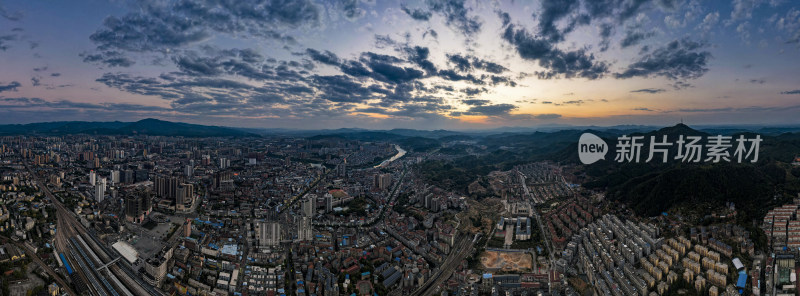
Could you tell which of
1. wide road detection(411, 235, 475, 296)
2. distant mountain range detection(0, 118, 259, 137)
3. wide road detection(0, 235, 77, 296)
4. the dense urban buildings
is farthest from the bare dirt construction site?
distant mountain range detection(0, 118, 259, 137)

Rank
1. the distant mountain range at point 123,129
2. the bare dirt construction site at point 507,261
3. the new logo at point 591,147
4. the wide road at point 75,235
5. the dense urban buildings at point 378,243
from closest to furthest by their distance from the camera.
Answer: the dense urban buildings at point 378,243
the wide road at point 75,235
the bare dirt construction site at point 507,261
the new logo at point 591,147
the distant mountain range at point 123,129

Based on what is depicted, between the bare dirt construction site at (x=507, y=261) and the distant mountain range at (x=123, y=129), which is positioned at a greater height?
the distant mountain range at (x=123, y=129)

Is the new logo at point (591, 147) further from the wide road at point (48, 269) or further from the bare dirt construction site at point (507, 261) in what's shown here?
the wide road at point (48, 269)

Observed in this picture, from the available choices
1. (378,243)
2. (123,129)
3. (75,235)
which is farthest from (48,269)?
(123,129)

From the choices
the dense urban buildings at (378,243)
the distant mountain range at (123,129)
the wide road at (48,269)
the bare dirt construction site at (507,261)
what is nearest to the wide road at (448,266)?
the dense urban buildings at (378,243)

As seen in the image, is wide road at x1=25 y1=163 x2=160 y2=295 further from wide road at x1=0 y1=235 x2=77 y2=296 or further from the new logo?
the new logo
